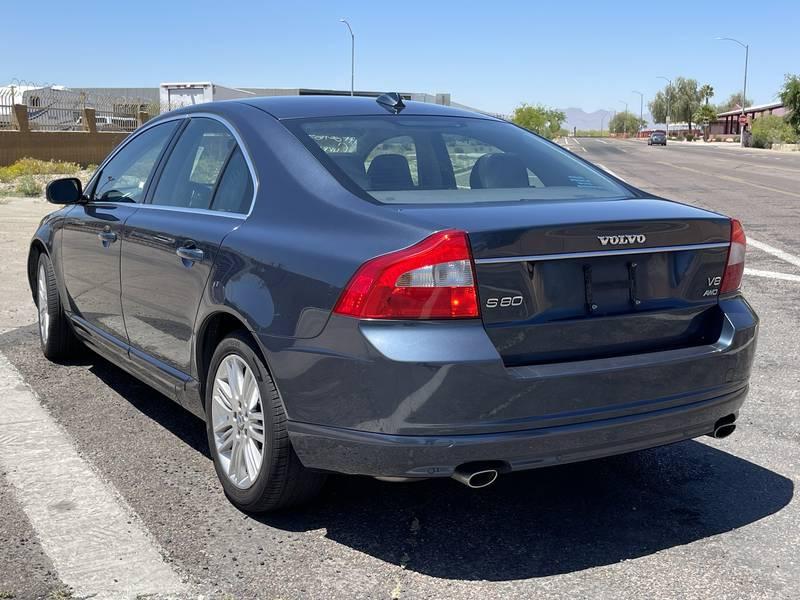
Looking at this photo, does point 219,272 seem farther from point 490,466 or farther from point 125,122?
point 125,122

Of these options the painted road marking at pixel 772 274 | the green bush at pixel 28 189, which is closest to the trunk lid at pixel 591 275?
the painted road marking at pixel 772 274

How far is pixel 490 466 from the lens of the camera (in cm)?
321

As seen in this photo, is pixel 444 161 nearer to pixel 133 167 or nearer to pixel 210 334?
pixel 210 334

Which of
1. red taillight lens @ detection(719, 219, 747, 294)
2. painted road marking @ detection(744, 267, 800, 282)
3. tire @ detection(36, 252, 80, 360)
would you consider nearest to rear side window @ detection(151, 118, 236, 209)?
tire @ detection(36, 252, 80, 360)

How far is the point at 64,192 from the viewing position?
5.58 m

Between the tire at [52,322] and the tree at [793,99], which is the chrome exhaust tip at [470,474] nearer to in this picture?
the tire at [52,322]

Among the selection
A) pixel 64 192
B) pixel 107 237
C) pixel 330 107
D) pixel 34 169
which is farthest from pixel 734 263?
pixel 34 169

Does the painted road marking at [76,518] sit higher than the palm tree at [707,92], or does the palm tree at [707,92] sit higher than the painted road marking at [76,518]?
the palm tree at [707,92]

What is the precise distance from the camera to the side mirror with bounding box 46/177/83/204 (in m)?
5.56

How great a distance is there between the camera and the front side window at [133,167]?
5.04m

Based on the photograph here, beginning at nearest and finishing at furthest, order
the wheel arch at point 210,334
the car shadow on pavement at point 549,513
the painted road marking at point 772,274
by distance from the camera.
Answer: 1. the car shadow on pavement at point 549,513
2. the wheel arch at point 210,334
3. the painted road marking at point 772,274

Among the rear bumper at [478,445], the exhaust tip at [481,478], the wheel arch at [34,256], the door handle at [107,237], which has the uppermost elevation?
the door handle at [107,237]

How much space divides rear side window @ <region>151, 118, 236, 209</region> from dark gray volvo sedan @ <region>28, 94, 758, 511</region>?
0.06 feet

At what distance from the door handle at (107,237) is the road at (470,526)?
932 millimetres
